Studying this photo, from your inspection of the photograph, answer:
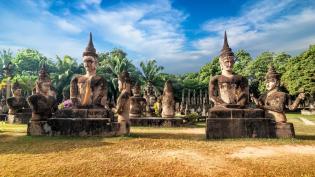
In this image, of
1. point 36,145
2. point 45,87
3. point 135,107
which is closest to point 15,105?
point 45,87

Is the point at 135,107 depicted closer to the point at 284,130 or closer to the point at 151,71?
the point at 284,130

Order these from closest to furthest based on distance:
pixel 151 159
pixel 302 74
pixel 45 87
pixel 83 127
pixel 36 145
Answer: pixel 151 159, pixel 36 145, pixel 83 127, pixel 45 87, pixel 302 74

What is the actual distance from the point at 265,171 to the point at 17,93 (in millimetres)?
16666

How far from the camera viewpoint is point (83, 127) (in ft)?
29.2

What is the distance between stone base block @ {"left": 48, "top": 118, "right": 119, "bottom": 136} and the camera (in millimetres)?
8898

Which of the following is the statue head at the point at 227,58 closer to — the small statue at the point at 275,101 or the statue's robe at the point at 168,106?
the small statue at the point at 275,101

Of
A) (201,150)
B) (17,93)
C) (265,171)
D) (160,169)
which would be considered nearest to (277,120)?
(201,150)

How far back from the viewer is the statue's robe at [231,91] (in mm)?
9633

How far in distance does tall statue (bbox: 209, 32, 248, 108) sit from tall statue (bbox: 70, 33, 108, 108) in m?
4.24

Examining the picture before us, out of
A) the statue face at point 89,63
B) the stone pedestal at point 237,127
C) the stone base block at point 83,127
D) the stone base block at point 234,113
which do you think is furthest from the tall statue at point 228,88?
the statue face at point 89,63

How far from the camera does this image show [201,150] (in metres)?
6.43

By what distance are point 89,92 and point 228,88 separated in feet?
17.2

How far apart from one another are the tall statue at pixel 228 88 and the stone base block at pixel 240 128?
2.30 ft

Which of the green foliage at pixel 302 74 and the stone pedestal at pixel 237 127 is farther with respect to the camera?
the green foliage at pixel 302 74
